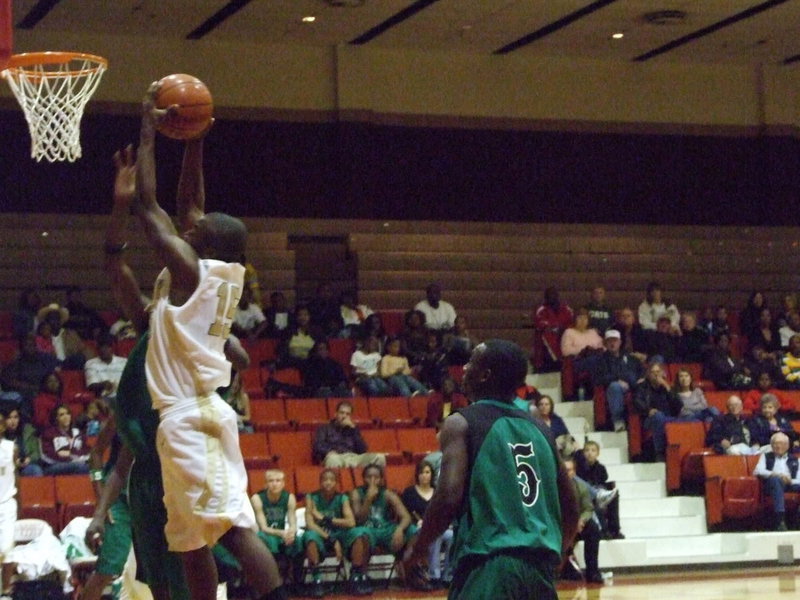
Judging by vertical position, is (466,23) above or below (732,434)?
above

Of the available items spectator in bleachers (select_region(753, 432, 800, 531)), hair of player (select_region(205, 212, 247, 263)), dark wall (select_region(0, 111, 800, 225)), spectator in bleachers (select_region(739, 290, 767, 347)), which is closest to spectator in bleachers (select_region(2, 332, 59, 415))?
dark wall (select_region(0, 111, 800, 225))

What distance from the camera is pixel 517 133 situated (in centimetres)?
1911

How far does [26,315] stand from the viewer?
14.3 meters

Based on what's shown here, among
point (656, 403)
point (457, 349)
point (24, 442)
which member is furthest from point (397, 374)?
point (24, 442)

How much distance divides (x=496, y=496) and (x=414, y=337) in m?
11.5

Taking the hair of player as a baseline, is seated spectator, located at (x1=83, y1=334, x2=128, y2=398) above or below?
below

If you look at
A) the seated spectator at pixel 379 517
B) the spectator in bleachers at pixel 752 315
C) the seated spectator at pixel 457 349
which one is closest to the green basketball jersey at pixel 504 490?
the seated spectator at pixel 379 517

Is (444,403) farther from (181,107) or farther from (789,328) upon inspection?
(181,107)

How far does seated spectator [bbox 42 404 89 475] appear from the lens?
11.6 m

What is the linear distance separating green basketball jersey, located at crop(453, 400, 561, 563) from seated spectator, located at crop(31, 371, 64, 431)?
8.76 metres

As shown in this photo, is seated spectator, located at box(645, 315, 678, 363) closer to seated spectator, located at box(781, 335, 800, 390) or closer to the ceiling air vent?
seated spectator, located at box(781, 335, 800, 390)

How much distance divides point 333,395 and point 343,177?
5051 millimetres

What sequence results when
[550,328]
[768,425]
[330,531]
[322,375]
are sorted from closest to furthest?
[330,531] < [768,425] < [322,375] < [550,328]

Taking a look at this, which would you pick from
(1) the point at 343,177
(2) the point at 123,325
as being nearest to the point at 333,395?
(2) the point at 123,325
